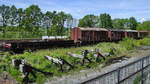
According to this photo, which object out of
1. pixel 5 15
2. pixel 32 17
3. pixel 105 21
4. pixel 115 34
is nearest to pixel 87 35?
pixel 115 34

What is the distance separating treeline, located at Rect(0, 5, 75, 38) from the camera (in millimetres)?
32969

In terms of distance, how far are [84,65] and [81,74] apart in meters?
1.57

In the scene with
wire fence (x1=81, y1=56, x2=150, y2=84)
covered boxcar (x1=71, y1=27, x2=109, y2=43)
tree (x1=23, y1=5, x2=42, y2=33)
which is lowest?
wire fence (x1=81, y1=56, x2=150, y2=84)

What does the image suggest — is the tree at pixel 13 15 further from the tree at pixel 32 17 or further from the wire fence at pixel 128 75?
the wire fence at pixel 128 75

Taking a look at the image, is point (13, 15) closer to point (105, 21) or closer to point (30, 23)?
point (30, 23)

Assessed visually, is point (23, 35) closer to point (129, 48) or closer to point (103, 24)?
point (129, 48)

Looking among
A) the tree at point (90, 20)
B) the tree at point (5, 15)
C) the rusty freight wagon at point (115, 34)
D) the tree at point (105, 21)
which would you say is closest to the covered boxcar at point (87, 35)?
the rusty freight wagon at point (115, 34)

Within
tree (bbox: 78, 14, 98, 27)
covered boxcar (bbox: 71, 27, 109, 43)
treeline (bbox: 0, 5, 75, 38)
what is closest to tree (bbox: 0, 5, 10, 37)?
treeline (bbox: 0, 5, 75, 38)

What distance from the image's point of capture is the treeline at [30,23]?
3297 centimetres

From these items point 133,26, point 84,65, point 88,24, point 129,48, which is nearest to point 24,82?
point 84,65

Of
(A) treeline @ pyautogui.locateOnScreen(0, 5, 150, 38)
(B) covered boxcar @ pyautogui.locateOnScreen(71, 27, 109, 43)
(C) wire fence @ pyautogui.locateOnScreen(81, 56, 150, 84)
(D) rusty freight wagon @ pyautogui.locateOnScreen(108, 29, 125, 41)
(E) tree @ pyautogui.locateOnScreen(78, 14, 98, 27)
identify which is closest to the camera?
(C) wire fence @ pyautogui.locateOnScreen(81, 56, 150, 84)

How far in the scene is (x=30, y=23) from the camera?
35406mm

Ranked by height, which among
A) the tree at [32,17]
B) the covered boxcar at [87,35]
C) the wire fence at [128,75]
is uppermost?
the tree at [32,17]

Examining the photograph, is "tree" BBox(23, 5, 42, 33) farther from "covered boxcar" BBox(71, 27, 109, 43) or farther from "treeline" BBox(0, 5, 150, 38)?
"covered boxcar" BBox(71, 27, 109, 43)
